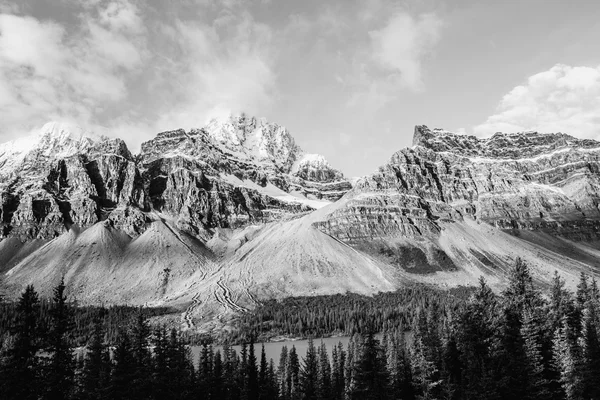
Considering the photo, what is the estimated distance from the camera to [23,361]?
34219 millimetres

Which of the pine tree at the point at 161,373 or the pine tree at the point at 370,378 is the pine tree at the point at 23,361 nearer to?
the pine tree at the point at 161,373

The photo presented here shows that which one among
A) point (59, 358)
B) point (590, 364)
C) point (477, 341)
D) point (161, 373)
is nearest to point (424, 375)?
point (477, 341)

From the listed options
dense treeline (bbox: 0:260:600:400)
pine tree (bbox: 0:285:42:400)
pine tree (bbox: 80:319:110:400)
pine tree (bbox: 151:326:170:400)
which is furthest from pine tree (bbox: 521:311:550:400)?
pine tree (bbox: 0:285:42:400)

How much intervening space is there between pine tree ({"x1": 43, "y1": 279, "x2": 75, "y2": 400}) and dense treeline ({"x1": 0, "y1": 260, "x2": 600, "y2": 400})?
0.07 m

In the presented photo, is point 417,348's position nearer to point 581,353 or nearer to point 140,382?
point 581,353

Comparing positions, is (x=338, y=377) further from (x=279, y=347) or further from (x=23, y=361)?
(x=279, y=347)

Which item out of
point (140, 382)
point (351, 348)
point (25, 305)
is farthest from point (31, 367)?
point (351, 348)

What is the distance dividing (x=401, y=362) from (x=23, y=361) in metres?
49.7

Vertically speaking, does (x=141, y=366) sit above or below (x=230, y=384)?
above

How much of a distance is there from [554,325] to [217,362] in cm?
5133

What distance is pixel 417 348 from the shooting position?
239 feet

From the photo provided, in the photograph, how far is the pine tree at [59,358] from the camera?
34.8 meters

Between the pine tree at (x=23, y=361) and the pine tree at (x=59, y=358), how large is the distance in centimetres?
86

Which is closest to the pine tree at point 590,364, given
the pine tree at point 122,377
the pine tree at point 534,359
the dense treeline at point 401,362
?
the dense treeline at point 401,362
